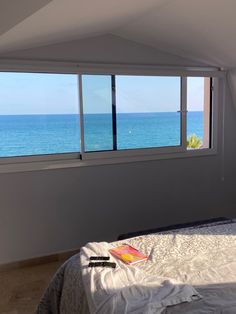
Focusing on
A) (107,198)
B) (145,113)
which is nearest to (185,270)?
(107,198)

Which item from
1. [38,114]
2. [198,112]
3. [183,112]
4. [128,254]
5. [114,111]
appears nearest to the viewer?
[128,254]

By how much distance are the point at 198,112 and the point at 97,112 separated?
1.16 meters

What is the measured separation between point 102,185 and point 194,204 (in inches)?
42.9

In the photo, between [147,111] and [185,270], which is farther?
[147,111]

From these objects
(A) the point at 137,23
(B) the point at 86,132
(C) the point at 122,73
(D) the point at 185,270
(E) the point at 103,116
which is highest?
(A) the point at 137,23

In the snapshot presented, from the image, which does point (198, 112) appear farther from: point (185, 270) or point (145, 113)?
point (185, 270)

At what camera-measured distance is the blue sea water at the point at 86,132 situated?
2836 millimetres

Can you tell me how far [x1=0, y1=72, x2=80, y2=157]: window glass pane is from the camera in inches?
110

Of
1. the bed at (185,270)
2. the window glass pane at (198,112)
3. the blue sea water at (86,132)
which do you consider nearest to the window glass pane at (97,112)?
the blue sea water at (86,132)

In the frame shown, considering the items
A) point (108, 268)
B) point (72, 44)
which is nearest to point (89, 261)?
point (108, 268)

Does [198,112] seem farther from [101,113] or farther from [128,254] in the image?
[128,254]

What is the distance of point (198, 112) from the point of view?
139 inches

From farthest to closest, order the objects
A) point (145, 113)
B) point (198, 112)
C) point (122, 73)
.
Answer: point (198, 112)
point (145, 113)
point (122, 73)

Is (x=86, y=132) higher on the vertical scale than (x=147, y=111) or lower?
lower
